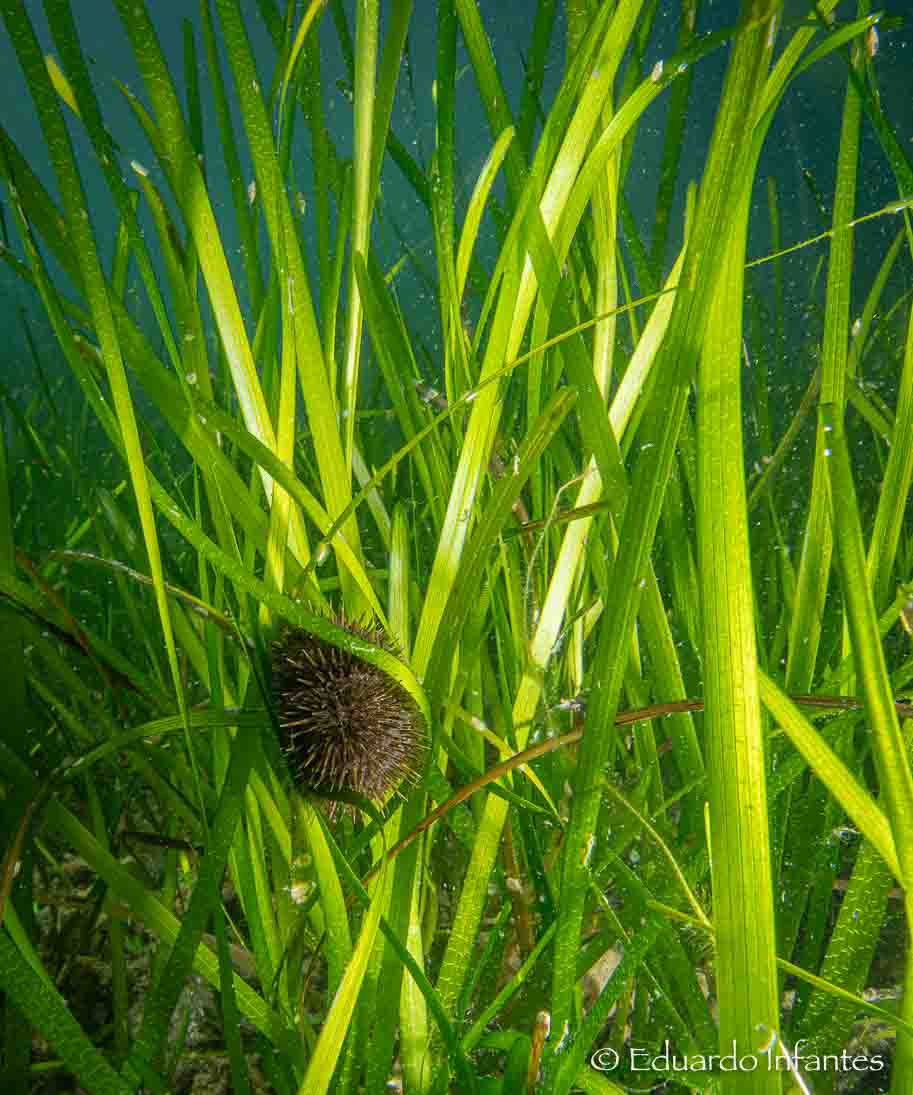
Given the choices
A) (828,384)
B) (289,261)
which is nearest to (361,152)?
(289,261)

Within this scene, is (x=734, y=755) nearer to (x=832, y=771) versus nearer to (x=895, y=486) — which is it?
(x=832, y=771)

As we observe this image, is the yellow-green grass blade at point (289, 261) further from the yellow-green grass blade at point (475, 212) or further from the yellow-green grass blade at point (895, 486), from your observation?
the yellow-green grass blade at point (895, 486)

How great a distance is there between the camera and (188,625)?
1.30 ft

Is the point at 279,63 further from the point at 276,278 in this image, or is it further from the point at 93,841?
the point at 93,841

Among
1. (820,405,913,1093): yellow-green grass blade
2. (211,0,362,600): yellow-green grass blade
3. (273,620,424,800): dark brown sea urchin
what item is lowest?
(273,620,424,800): dark brown sea urchin

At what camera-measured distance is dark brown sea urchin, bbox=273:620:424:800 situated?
0.28 metres

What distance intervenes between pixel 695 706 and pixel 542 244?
0.60 feet

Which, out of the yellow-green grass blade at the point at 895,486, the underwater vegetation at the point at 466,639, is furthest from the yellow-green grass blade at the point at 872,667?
the yellow-green grass blade at the point at 895,486

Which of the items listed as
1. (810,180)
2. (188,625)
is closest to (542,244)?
(188,625)

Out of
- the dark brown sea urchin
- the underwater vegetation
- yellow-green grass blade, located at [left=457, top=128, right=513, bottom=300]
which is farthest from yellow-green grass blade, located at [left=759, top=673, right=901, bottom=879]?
yellow-green grass blade, located at [left=457, top=128, right=513, bottom=300]

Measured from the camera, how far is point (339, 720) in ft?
0.94

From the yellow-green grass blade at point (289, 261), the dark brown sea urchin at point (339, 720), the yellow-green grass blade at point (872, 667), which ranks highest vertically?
the yellow-green grass blade at point (289, 261)

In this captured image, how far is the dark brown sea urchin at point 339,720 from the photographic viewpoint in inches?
11.2

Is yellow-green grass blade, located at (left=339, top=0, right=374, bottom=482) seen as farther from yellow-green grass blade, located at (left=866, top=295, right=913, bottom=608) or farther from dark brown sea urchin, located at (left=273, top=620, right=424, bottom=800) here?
yellow-green grass blade, located at (left=866, top=295, right=913, bottom=608)
